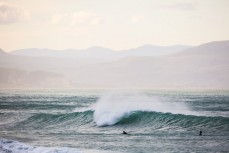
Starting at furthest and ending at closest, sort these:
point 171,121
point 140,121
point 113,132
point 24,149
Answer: point 140,121 → point 171,121 → point 113,132 → point 24,149

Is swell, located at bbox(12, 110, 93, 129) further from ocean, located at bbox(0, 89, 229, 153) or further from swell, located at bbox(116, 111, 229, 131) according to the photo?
swell, located at bbox(116, 111, 229, 131)

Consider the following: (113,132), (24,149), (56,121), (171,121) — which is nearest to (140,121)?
(171,121)

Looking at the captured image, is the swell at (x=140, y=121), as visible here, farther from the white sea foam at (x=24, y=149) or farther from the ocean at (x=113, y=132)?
the white sea foam at (x=24, y=149)

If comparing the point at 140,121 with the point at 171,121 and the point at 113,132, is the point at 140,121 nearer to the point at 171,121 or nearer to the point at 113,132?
the point at 171,121

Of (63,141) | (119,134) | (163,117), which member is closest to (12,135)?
(63,141)

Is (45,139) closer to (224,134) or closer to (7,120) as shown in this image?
(224,134)

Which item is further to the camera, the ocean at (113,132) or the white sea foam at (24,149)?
the ocean at (113,132)

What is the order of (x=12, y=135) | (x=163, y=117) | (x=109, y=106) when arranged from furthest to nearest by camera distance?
(x=109, y=106) < (x=163, y=117) < (x=12, y=135)

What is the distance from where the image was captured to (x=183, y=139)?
2738 cm

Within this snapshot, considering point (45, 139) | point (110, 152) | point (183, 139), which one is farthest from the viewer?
point (45, 139)

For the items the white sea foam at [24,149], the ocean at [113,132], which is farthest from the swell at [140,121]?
the white sea foam at [24,149]

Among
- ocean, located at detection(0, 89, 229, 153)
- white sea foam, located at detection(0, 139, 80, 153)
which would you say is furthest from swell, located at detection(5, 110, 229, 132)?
white sea foam, located at detection(0, 139, 80, 153)

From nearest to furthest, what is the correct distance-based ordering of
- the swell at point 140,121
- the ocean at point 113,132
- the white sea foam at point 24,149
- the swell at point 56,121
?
the white sea foam at point 24,149, the ocean at point 113,132, the swell at point 140,121, the swell at point 56,121

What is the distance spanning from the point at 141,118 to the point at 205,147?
15.0m
